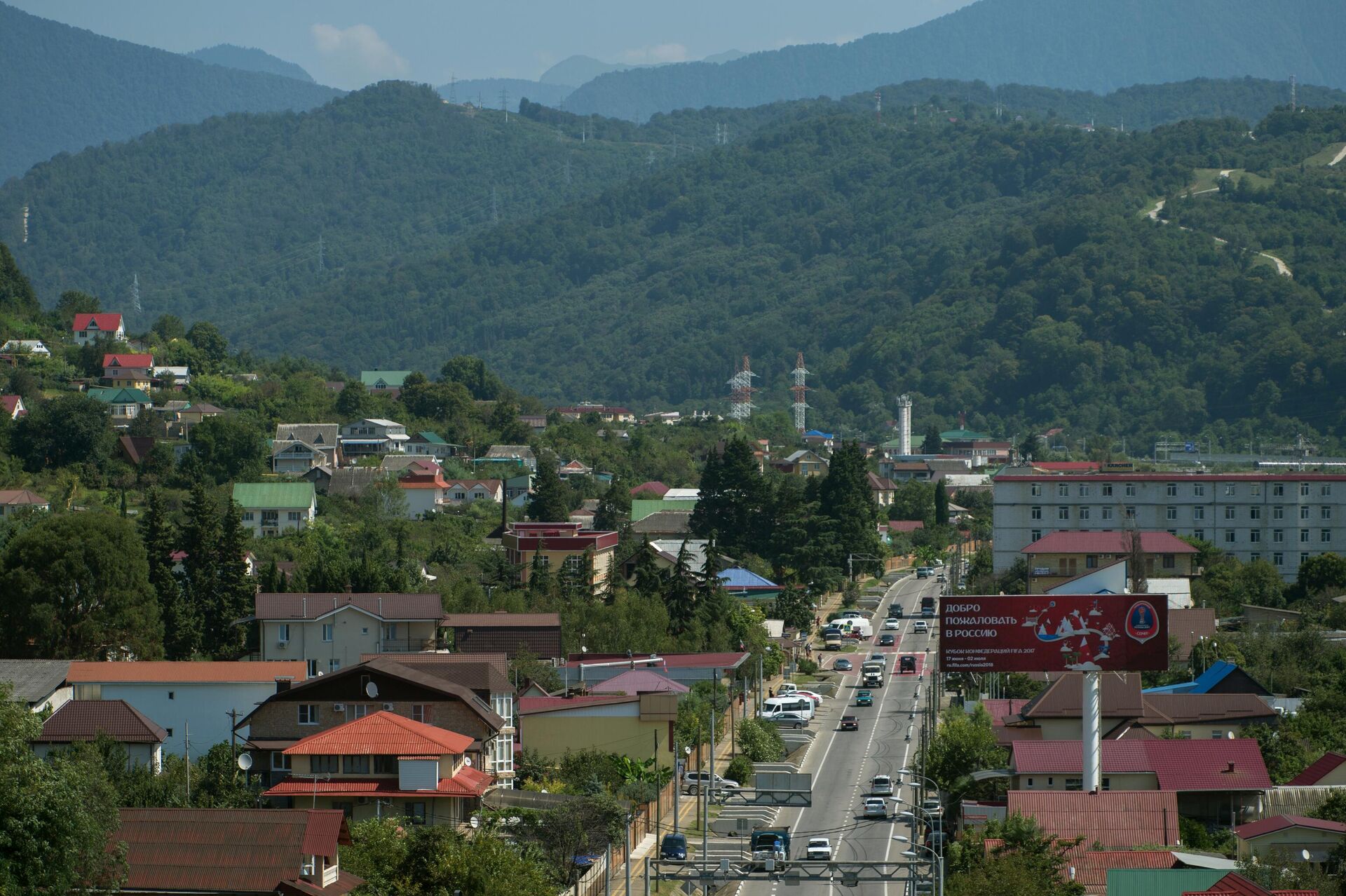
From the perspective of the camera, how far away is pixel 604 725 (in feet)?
173

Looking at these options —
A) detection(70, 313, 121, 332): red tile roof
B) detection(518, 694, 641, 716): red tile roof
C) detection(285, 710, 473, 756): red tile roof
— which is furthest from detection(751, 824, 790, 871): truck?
detection(70, 313, 121, 332): red tile roof

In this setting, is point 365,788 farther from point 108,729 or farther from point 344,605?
point 344,605

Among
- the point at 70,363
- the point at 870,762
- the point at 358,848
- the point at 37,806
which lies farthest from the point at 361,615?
the point at 70,363

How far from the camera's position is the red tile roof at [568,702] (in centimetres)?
5256

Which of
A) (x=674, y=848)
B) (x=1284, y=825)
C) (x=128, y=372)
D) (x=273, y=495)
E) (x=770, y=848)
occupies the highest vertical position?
(x=128, y=372)

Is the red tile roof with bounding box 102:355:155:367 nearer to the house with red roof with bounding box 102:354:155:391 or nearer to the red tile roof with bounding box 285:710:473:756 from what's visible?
the house with red roof with bounding box 102:354:155:391

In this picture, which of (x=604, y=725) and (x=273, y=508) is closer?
(x=604, y=725)

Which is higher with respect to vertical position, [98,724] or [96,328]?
[96,328]

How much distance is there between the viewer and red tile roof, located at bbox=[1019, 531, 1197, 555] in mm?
88625

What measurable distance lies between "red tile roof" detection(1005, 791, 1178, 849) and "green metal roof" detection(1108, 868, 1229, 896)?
504cm

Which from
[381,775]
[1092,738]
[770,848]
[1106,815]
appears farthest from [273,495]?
[1106,815]

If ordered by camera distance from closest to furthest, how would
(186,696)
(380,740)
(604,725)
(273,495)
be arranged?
(380,740), (604,725), (186,696), (273,495)

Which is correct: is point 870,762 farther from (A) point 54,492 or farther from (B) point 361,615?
(A) point 54,492

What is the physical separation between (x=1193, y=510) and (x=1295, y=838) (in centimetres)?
6195
